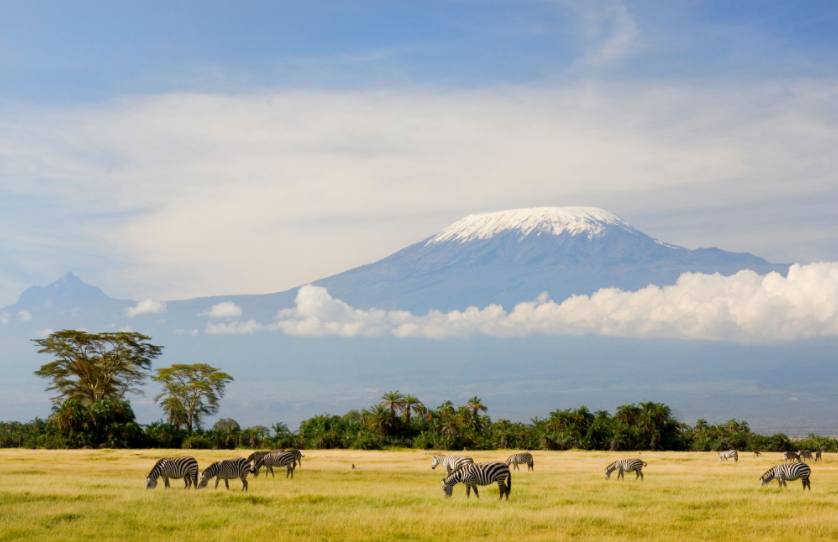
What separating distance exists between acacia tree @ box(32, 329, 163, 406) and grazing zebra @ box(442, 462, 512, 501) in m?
71.3

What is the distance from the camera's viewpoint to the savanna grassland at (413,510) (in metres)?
29.6

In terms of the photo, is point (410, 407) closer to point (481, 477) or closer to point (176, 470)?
point (176, 470)

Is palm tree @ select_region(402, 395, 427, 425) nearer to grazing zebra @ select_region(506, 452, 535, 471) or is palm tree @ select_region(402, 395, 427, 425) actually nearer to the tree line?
the tree line

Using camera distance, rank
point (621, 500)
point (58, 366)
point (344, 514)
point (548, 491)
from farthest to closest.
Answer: point (58, 366) → point (548, 491) → point (621, 500) → point (344, 514)

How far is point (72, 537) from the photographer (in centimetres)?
2881

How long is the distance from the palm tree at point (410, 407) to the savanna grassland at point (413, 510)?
57.3 meters

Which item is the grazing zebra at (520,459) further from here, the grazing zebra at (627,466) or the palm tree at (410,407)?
the palm tree at (410,407)

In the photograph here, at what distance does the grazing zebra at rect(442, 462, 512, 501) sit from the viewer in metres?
38.0

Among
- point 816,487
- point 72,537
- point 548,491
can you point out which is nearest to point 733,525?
point 548,491

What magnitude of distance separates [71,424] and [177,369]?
1011 inches

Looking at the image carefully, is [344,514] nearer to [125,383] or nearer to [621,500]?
[621,500]

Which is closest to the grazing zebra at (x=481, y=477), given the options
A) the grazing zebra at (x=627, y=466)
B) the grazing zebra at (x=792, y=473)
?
the grazing zebra at (x=792, y=473)

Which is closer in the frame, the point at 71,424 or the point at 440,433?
the point at 71,424

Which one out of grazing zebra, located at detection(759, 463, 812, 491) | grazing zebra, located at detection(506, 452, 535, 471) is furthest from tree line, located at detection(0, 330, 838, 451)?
grazing zebra, located at detection(759, 463, 812, 491)
